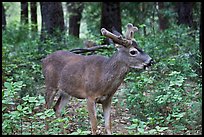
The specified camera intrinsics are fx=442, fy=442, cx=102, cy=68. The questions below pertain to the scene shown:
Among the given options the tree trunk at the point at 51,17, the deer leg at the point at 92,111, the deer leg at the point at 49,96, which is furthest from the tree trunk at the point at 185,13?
the deer leg at the point at 92,111

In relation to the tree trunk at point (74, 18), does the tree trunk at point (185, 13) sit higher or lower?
higher

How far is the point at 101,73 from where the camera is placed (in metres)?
6.67

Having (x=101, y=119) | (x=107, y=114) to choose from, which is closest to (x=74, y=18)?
(x=101, y=119)

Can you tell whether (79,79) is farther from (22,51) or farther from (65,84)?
(22,51)

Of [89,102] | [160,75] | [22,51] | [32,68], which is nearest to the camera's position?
[89,102]

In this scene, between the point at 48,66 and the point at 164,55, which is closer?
the point at 48,66

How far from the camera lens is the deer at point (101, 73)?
648cm

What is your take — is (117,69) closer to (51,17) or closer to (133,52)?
(133,52)

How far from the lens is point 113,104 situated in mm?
8773

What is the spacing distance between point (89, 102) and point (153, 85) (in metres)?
2.75

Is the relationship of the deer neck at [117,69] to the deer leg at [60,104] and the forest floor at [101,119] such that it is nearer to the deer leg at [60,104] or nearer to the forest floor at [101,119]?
the forest floor at [101,119]

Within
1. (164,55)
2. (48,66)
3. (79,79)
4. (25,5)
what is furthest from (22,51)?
(25,5)

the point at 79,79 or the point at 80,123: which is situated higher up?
the point at 79,79

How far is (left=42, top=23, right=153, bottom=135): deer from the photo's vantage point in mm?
6480
